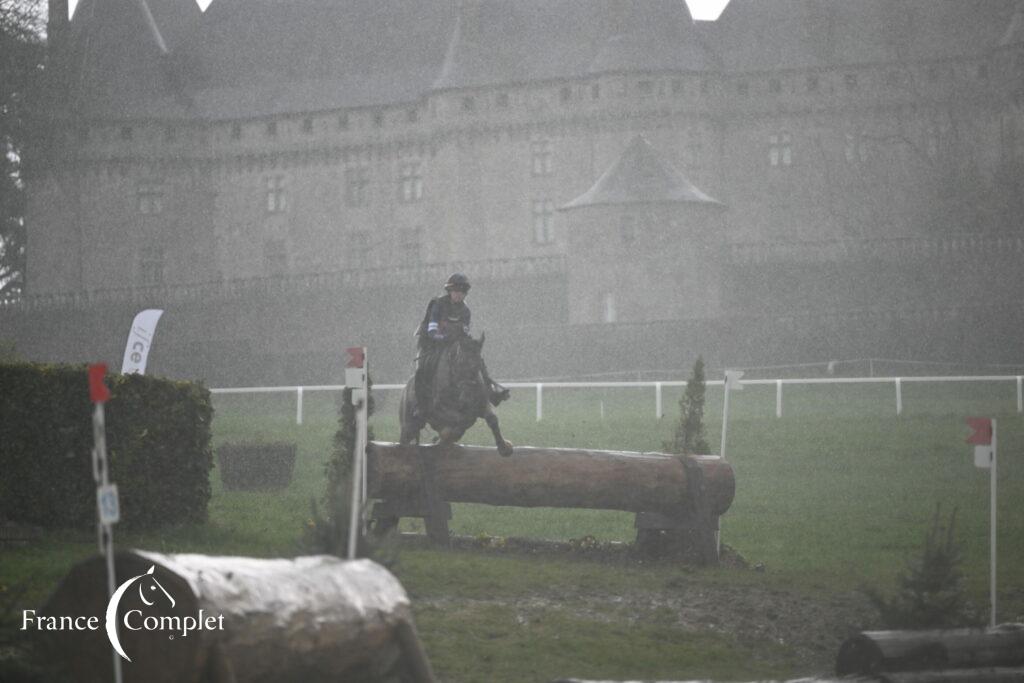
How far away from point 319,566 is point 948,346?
135 feet

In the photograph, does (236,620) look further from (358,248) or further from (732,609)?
(358,248)

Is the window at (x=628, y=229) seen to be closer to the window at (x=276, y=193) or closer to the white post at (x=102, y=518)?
the window at (x=276, y=193)

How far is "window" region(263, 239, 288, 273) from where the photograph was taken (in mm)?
74188

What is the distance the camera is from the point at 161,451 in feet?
52.9

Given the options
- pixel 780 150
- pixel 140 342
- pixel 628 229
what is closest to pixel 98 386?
pixel 140 342

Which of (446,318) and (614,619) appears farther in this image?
(446,318)

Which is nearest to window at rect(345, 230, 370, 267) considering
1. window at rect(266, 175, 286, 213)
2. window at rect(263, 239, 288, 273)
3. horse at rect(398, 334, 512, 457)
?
window at rect(263, 239, 288, 273)

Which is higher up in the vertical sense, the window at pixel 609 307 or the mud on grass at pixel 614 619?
the window at pixel 609 307

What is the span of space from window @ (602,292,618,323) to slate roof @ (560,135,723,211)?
2.88 meters

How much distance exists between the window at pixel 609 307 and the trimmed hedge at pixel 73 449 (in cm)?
4161

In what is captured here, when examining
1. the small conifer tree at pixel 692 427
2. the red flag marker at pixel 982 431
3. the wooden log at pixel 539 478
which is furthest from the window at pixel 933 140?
the red flag marker at pixel 982 431

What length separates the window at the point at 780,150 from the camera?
2625 inches

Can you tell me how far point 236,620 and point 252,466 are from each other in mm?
14444

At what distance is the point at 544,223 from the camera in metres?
67.8
